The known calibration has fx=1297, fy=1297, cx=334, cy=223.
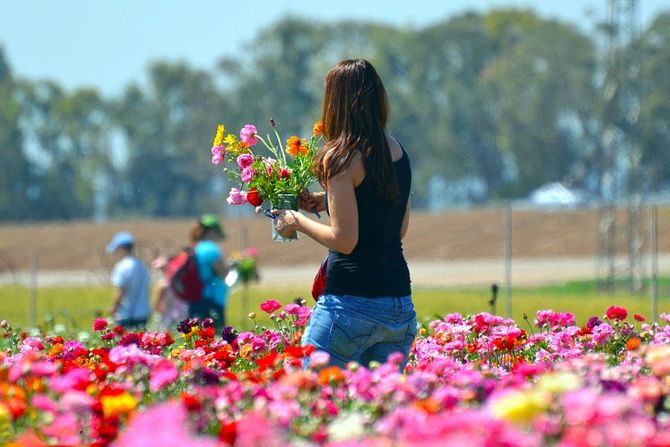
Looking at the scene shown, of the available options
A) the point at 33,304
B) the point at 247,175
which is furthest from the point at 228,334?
the point at 33,304

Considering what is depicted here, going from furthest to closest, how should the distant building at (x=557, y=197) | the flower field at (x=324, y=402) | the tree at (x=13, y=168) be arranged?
1. the tree at (x=13, y=168)
2. the distant building at (x=557, y=197)
3. the flower field at (x=324, y=402)

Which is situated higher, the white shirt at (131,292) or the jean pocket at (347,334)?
the jean pocket at (347,334)

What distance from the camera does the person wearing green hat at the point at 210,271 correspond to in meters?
10.9

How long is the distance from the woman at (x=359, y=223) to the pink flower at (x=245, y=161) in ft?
2.21

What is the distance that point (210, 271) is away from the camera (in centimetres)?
1096

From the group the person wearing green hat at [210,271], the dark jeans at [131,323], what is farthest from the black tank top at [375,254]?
the dark jeans at [131,323]

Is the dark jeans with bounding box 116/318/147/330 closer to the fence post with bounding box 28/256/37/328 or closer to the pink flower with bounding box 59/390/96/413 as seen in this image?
the fence post with bounding box 28/256/37/328

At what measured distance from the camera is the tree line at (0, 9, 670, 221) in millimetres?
63312

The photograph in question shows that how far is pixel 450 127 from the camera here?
69.5 metres

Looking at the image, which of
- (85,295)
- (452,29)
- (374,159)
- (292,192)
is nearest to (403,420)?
(374,159)

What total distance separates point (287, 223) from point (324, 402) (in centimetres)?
109

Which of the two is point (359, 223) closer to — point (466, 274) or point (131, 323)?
point (131, 323)

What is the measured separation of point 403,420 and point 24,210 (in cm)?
7374

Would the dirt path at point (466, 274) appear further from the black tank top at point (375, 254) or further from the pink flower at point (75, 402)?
A: the pink flower at point (75, 402)
